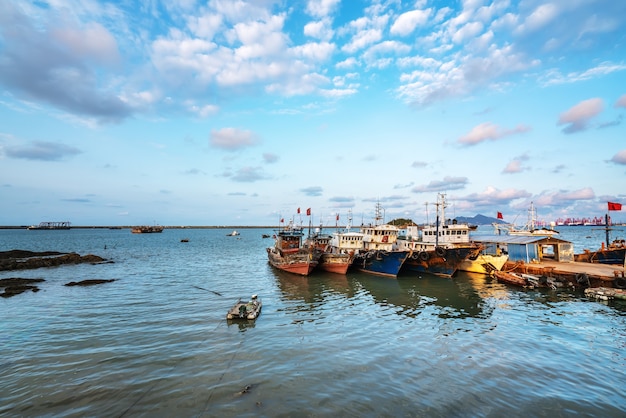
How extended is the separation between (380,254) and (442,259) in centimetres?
671

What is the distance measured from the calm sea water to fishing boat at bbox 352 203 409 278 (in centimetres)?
895

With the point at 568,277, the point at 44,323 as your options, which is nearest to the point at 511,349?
the point at 568,277

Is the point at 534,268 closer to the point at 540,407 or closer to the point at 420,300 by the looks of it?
the point at 420,300

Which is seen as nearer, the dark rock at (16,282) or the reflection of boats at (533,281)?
the reflection of boats at (533,281)

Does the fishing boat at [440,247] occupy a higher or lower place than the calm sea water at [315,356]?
higher

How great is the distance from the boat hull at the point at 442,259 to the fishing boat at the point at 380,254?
2439 millimetres

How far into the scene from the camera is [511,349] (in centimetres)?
1420

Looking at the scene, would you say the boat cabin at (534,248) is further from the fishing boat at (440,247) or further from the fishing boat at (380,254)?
the fishing boat at (380,254)

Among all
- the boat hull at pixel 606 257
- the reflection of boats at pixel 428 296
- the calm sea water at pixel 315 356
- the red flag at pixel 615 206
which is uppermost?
the red flag at pixel 615 206

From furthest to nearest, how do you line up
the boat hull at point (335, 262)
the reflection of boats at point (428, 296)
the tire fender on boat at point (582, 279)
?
the boat hull at point (335, 262)
the tire fender on boat at point (582, 279)
the reflection of boats at point (428, 296)

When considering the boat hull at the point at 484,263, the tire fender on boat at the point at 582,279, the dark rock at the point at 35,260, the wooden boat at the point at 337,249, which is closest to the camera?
the tire fender on boat at the point at 582,279

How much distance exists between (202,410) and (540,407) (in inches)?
409

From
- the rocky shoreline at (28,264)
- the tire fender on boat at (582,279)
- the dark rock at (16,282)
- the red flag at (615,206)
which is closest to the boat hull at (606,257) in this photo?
the red flag at (615,206)

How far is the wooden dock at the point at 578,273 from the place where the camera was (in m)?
25.7
